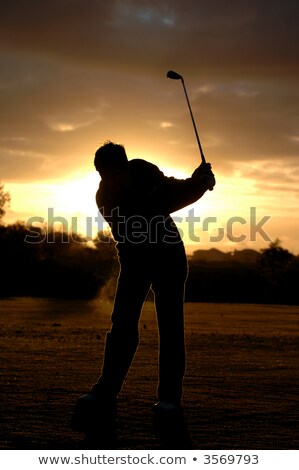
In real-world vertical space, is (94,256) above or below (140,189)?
above

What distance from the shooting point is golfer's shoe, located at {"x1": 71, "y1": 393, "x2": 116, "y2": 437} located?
25.3ft

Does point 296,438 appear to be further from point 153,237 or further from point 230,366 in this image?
point 230,366

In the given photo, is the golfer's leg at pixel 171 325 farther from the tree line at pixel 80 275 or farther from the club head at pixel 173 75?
the tree line at pixel 80 275

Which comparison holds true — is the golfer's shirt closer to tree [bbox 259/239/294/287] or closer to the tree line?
the tree line

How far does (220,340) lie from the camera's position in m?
23.7

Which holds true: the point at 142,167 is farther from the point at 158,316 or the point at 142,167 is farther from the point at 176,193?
the point at 158,316

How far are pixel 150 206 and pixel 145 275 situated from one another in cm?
57

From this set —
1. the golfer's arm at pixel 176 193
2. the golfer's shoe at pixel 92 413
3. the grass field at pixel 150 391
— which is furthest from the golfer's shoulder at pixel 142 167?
the grass field at pixel 150 391

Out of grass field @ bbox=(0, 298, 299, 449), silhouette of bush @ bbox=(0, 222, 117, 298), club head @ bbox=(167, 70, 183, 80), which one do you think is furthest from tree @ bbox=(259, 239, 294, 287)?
club head @ bbox=(167, 70, 183, 80)

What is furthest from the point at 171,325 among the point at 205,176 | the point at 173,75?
the point at 173,75

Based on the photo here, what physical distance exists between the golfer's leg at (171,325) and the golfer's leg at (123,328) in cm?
15

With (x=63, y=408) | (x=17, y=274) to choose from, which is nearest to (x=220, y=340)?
(x=63, y=408)
